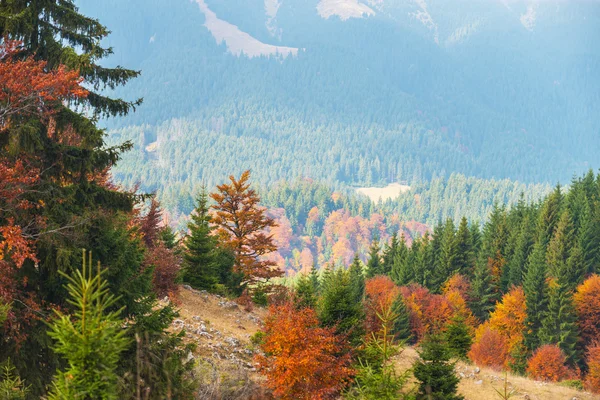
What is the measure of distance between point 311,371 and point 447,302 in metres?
58.4

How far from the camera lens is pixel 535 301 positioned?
6931 centimetres

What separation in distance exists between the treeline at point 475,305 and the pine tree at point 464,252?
0.16 meters

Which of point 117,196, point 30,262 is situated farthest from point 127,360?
point 117,196

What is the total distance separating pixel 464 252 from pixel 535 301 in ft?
58.4

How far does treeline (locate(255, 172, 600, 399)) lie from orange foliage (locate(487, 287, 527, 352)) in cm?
13

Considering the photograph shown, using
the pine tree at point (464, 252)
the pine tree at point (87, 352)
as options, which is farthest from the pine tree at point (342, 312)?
the pine tree at point (464, 252)

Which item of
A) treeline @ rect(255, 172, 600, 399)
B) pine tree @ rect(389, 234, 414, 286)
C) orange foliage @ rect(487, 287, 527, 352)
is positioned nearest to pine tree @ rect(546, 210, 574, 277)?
treeline @ rect(255, 172, 600, 399)

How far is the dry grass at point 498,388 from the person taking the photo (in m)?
25.7

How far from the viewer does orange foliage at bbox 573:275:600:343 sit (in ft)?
220

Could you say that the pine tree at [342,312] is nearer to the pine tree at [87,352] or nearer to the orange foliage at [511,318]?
the pine tree at [87,352]

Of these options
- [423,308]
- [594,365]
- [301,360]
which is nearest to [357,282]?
[423,308]

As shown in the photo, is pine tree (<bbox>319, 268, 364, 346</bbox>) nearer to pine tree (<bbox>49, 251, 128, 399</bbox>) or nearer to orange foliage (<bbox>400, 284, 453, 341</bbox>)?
pine tree (<bbox>49, 251, 128, 399</bbox>)

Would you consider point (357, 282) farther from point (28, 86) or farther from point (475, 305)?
point (28, 86)

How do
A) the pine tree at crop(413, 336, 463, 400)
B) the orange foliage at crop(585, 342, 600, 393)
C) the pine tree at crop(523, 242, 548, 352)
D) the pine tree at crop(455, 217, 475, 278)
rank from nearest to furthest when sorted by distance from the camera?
the pine tree at crop(413, 336, 463, 400)
the orange foliage at crop(585, 342, 600, 393)
the pine tree at crop(523, 242, 548, 352)
the pine tree at crop(455, 217, 475, 278)
